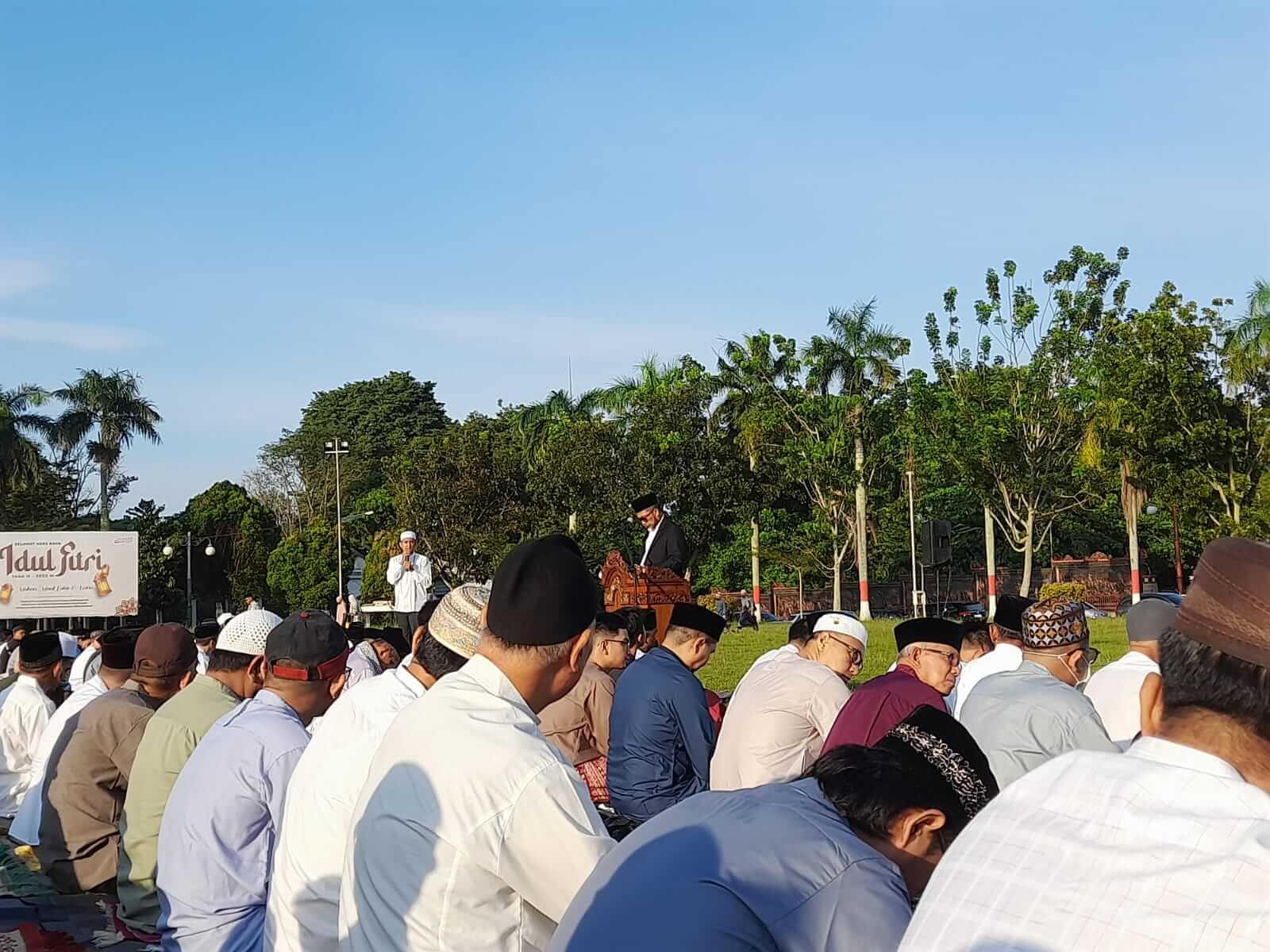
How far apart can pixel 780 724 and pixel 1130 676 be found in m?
1.85

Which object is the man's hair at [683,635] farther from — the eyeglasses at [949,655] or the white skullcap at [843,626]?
the eyeglasses at [949,655]

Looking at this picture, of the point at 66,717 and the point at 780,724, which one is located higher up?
the point at 780,724

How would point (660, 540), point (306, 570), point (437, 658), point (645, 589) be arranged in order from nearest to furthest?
point (437, 658) < point (645, 589) < point (660, 540) < point (306, 570)

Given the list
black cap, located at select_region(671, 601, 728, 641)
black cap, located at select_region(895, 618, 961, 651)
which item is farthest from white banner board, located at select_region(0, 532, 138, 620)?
black cap, located at select_region(895, 618, 961, 651)

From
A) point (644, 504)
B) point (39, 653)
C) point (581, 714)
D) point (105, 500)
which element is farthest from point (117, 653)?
point (105, 500)

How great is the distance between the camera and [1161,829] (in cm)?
179

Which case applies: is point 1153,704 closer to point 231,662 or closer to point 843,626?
point 231,662

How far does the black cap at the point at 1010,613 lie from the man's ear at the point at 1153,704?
18.7 ft

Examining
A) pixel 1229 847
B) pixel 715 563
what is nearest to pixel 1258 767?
pixel 1229 847

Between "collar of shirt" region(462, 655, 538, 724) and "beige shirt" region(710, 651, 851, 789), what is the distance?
3087 millimetres

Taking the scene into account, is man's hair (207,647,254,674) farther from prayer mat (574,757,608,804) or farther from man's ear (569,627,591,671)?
man's ear (569,627,591,671)

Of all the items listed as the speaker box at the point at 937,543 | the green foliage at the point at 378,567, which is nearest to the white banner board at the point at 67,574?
the green foliage at the point at 378,567

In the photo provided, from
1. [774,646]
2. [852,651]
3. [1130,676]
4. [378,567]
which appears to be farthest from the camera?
[378,567]

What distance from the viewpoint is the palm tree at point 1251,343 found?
35750 millimetres
